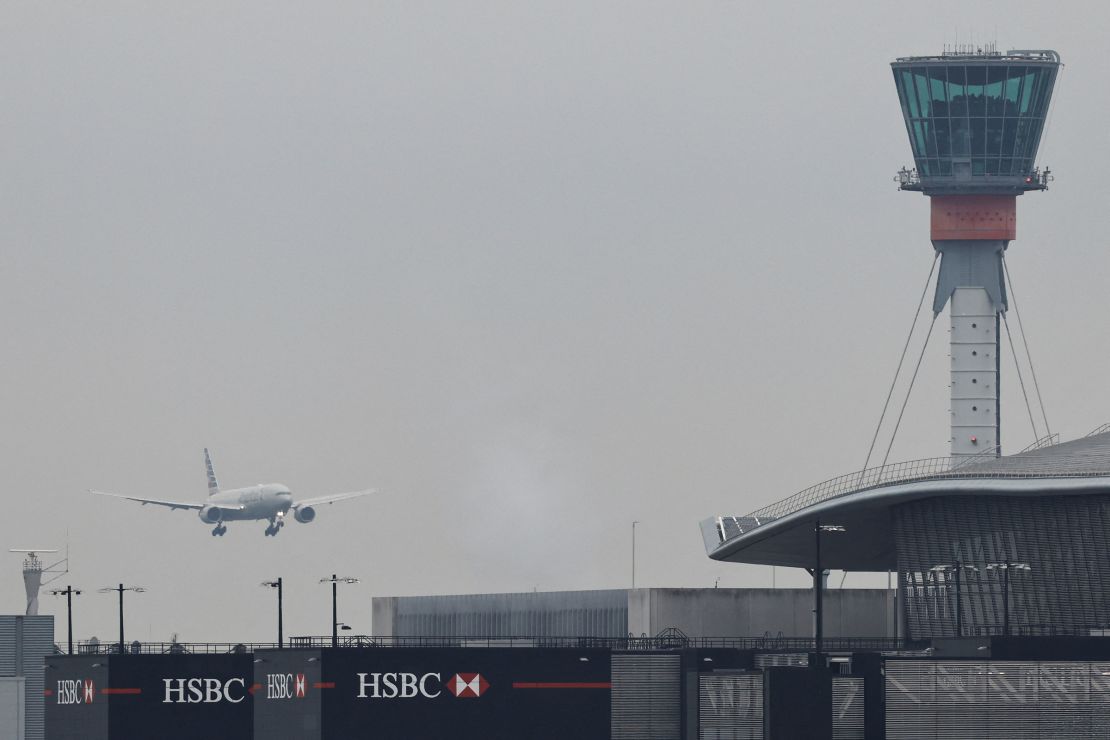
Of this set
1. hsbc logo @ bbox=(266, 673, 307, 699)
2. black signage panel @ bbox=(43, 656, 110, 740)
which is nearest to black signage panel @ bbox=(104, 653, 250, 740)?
black signage panel @ bbox=(43, 656, 110, 740)

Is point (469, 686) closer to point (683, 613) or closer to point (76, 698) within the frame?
point (76, 698)

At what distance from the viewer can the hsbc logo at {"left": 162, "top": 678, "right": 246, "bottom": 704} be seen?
5064 inches

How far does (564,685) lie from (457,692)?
508 centimetres

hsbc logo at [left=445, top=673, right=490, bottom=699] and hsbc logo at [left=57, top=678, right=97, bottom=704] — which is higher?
hsbc logo at [left=445, top=673, right=490, bottom=699]

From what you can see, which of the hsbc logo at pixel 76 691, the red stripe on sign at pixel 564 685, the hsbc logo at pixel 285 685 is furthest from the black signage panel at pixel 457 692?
the hsbc logo at pixel 76 691

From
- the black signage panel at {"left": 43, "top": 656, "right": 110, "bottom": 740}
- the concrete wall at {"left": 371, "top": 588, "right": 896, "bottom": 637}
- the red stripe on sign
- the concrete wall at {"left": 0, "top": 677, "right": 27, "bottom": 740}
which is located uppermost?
the concrete wall at {"left": 371, "top": 588, "right": 896, "bottom": 637}

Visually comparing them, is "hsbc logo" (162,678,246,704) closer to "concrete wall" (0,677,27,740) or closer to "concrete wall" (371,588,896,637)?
"concrete wall" (371,588,896,637)

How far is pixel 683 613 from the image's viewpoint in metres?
160

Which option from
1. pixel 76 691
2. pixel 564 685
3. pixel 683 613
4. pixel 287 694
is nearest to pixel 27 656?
pixel 76 691

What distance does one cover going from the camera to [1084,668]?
106 m

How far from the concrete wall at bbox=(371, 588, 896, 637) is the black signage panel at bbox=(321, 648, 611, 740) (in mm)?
40166

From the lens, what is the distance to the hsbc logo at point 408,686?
119m

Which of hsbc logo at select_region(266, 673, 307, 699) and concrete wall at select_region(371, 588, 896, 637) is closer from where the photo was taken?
hsbc logo at select_region(266, 673, 307, 699)

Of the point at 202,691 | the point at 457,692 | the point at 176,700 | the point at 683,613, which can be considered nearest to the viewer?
the point at 457,692
